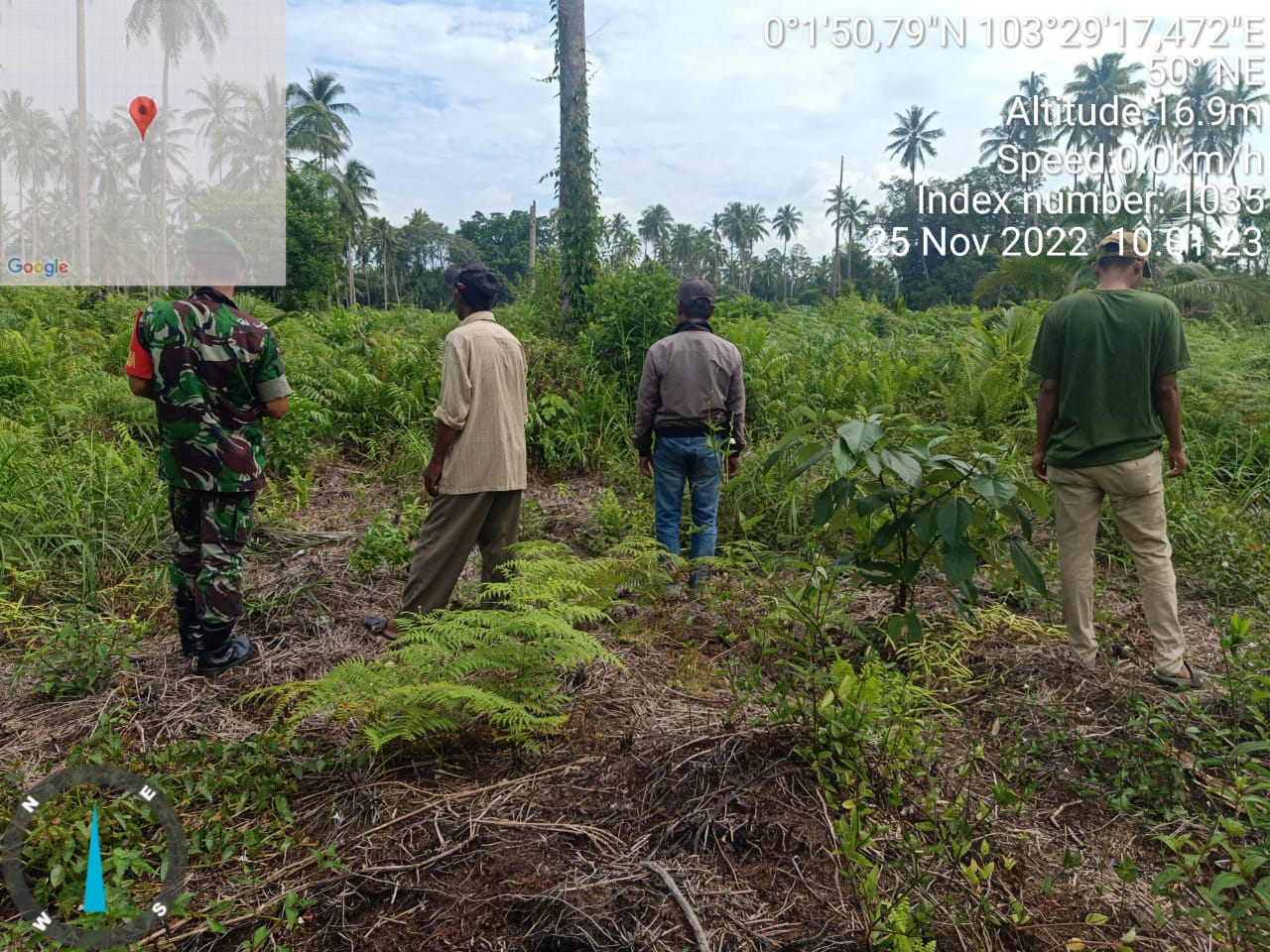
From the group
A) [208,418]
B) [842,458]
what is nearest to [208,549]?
[208,418]

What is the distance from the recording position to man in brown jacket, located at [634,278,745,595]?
4.73 metres

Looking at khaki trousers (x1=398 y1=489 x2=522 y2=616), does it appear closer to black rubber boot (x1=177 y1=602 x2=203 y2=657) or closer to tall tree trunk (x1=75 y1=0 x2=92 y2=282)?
black rubber boot (x1=177 y1=602 x2=203 y2=657)

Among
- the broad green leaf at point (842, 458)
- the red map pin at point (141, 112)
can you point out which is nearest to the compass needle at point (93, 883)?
the broad green leaf at point (842, 458)

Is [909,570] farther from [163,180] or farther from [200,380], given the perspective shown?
[163,180]

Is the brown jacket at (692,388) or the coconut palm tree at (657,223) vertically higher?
the coconut palm tree at (657,223)

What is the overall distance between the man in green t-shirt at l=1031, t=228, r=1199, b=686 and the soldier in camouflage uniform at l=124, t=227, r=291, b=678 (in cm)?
391

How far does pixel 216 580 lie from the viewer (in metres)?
3.72

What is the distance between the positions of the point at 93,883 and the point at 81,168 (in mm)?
13453

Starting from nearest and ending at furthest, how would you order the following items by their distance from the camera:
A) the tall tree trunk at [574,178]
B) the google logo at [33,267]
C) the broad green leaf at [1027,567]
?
the broad green leaf at [1027,567], the tall tree trunk at [574,178], the google logo at [33,267]

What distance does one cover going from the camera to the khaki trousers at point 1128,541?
375 cm

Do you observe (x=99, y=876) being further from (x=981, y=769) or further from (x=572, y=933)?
(x=981, y=769)

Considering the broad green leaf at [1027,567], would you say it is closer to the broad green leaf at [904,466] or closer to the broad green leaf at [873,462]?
the broad green leaf at [904,466]

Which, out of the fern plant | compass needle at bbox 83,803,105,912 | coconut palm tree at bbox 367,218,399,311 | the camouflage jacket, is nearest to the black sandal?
the camouflage jacket

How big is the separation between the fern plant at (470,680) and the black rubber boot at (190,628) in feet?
3.46
